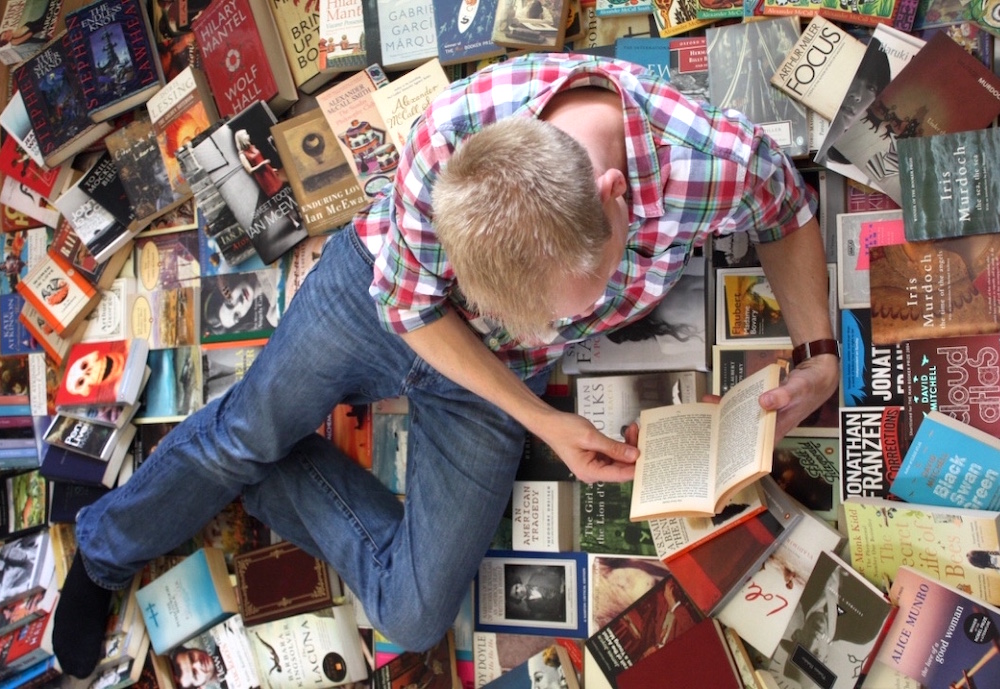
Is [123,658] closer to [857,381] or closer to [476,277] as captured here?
[476,277]

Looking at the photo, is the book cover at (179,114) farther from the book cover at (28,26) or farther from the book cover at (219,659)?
the book cover at (219,659)

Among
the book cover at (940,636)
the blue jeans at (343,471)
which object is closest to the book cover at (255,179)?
the blue jeans at (343,471)

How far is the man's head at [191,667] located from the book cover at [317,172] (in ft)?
3.29

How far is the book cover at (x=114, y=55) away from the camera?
194 cm

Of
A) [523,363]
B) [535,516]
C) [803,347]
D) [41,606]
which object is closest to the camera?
[803,347]

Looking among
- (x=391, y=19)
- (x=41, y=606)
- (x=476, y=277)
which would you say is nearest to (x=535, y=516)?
(x=476, y=277)

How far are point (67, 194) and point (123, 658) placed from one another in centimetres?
113

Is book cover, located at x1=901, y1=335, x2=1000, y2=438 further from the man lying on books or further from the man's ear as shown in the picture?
the man's ear

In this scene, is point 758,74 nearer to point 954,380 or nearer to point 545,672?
point 954,380

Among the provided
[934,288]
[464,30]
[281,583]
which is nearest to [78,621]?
[281,583]

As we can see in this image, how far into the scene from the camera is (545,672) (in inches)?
62.7

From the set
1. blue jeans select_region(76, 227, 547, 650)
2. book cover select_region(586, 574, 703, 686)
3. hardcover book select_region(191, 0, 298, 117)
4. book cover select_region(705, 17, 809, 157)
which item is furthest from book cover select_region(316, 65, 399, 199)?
book cover select_region(586, 574, 703, 686)

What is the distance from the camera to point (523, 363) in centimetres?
145

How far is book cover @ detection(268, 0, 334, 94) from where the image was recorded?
5.88 feet
